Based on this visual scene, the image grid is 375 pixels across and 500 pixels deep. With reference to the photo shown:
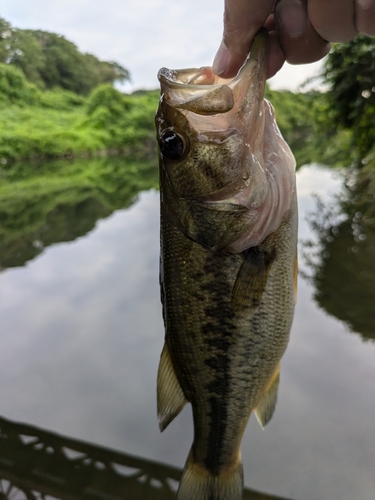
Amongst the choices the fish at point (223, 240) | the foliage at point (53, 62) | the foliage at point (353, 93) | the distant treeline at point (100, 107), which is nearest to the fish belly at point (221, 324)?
the fish at point (223, 240)

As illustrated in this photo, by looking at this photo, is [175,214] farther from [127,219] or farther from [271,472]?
[127,219]

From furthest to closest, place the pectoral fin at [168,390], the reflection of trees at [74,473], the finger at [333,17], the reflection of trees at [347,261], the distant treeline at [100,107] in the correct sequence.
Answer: the distant treeline at [100,107] → the reflection of trees at [347,261] → the reflection of trees at [74,473] → the pectoral fin at [168,390] → the finger at [333,17]

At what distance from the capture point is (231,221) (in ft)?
4.12

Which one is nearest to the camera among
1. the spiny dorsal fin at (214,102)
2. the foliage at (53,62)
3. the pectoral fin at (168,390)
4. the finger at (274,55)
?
the spiny dorsal fin at (214,102)

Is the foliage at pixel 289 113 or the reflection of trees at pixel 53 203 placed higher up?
the foliage at pixel 289 113

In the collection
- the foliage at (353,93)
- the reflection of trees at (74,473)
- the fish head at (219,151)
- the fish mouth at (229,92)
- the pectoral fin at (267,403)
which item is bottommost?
the reflection of trees at (74,473)

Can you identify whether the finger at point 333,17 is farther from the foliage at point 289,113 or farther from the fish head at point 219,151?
the foliage at point 289,113

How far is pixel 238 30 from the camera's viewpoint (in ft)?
4.06

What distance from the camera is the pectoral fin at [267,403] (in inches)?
60.4

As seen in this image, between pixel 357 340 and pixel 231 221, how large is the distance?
3.65m

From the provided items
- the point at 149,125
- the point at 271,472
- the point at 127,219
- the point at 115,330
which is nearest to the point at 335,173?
the point at 127,219

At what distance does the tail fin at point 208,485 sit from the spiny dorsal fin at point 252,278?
2.52 ft

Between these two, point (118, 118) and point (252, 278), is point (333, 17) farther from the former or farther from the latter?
point (118, 118)

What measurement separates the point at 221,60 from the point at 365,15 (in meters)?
0.50
